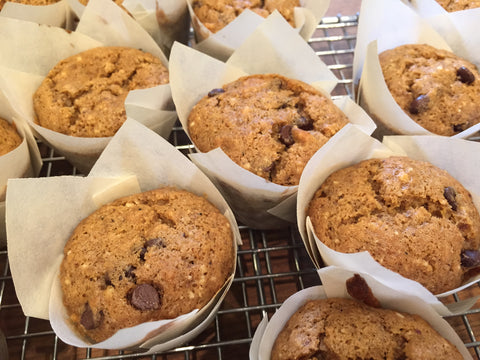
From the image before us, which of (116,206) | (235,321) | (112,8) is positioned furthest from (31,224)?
(112,8)

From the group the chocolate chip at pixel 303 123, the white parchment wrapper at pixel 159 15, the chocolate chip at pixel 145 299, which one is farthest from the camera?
the white parchment wrapper at pixel 159 15

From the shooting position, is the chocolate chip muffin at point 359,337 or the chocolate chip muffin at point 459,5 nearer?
the chocolate chip muffin at point 359,337

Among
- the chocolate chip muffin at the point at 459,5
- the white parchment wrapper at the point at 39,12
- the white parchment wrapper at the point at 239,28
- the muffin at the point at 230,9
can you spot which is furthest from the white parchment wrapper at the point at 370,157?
the white parchment wrapper at the point at 39,12

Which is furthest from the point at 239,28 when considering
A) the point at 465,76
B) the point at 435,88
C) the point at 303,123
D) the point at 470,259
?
the point at 470,259

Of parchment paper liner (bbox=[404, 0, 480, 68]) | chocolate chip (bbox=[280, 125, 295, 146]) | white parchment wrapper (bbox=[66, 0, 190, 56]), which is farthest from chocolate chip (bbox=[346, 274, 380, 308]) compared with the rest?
white parchment wrapper (bbox=[66, 0, 190, 56])

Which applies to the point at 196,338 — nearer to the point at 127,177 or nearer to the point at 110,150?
the point at 127,177

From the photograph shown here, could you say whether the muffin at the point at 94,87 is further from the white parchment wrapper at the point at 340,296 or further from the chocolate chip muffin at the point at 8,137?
the white parchment wrapper at the point at 340,296

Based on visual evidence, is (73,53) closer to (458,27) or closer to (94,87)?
(94,87)

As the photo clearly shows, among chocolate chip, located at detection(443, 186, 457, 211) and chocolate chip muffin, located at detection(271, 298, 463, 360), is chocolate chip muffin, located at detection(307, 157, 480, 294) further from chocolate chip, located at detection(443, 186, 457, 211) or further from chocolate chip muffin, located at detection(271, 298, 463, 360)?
chocolate chip muffin, located at detection(271, 298, 463, 360)
